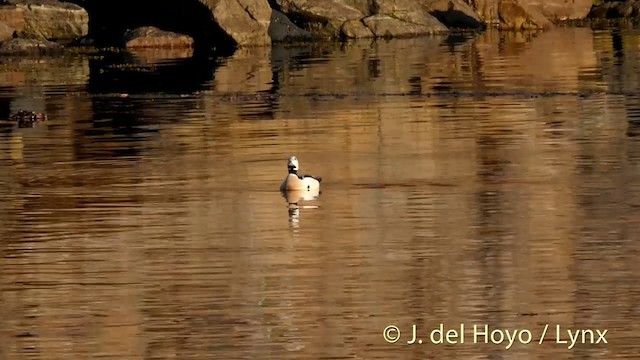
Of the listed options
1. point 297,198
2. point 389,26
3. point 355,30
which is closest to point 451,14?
point 389,26

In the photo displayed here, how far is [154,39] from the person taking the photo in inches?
2088

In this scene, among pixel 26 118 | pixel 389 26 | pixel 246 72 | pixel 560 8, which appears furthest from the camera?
pixel 560 8

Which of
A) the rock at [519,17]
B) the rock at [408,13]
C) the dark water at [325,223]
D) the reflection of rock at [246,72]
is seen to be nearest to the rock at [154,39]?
the reflection of rock at [246,72]

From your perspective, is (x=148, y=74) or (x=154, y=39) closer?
(x=148, y=74)

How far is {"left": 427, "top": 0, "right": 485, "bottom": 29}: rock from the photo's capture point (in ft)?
200

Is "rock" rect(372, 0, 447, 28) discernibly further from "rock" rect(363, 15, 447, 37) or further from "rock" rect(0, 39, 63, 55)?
"rock" rect(0, 39, 63, 55)

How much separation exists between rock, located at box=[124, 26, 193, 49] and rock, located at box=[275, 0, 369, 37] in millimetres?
4046

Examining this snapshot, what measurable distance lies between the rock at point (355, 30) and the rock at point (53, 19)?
8013 mm

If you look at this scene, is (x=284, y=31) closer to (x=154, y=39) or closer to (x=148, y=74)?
(x=154, y=39)

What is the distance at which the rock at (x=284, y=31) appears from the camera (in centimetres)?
5488

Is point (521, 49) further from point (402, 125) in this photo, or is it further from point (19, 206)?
point (19, 206)

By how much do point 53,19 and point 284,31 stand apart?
7042mm

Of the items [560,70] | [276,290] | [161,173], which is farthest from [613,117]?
[276,290]

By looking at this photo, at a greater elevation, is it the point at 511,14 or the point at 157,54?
the point at 511,14
